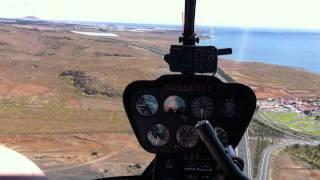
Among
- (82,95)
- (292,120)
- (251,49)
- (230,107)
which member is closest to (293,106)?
(292,120)

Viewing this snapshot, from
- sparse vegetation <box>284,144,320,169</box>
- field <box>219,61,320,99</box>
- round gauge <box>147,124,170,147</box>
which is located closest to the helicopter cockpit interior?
round gauge <box>147,124,170,147</box>

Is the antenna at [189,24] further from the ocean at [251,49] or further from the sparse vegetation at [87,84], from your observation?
the sparse vegetation at [87,84]

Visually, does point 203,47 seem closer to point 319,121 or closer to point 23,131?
point 319,121

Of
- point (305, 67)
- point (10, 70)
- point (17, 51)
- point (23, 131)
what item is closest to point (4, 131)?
point (23, 131)

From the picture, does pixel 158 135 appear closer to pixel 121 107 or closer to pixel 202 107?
pixel 202 107

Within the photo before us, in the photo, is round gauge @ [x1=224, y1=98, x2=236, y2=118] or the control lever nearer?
the control lever

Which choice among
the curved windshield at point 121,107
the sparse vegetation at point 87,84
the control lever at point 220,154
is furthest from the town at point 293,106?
the sparse vegetation at point 87,84

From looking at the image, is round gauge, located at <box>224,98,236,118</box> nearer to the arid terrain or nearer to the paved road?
the arid terrain
